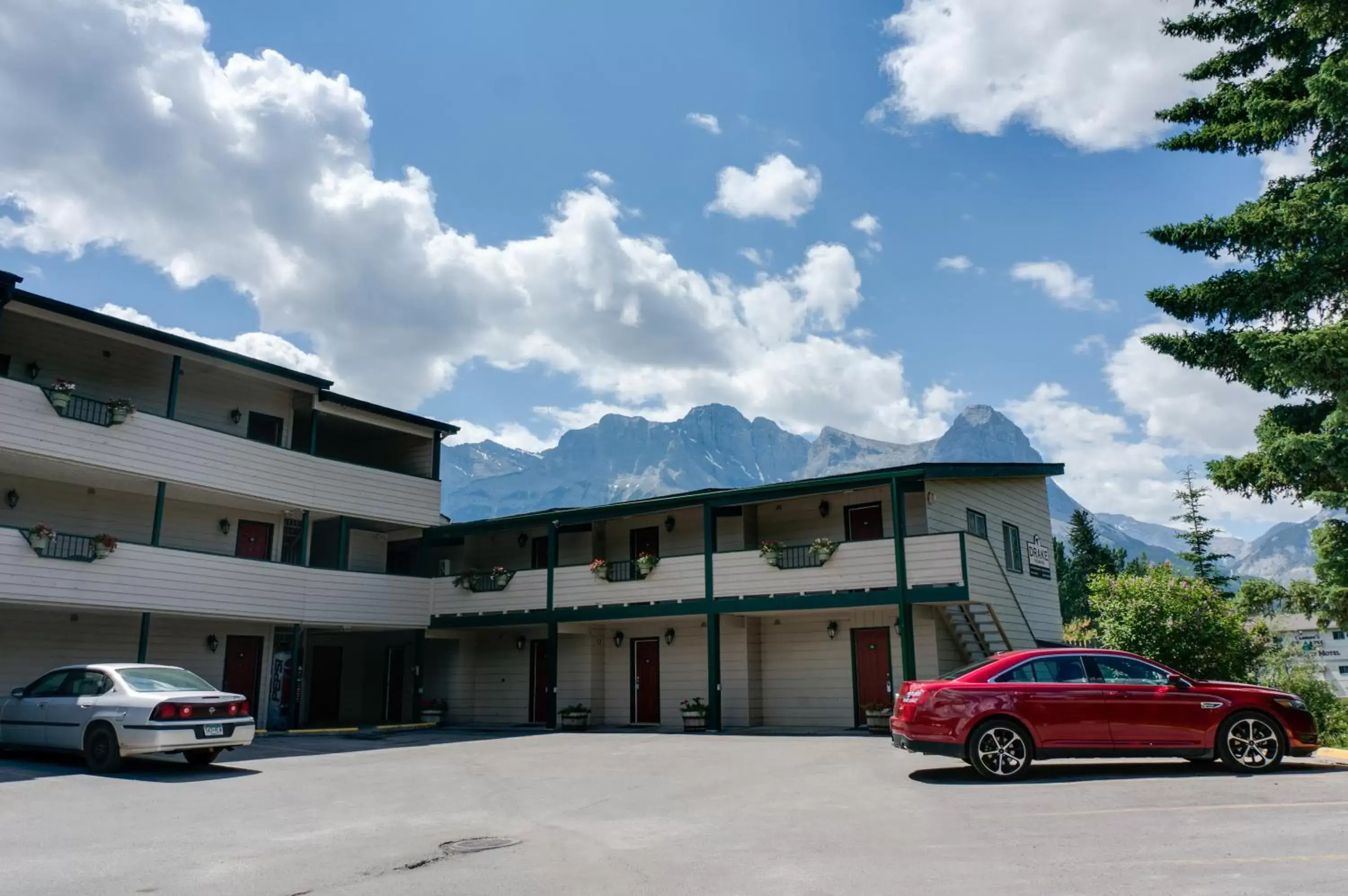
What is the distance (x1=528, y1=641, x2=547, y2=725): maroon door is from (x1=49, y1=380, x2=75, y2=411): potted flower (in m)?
13.8

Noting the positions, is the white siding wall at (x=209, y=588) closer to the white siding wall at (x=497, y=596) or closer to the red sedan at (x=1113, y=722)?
the white siding wall at (x=497, y=596)

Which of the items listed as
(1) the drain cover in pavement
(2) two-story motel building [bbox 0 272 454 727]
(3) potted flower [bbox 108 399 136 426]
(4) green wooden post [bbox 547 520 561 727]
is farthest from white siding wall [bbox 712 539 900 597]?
(1) the drain cover in pavement

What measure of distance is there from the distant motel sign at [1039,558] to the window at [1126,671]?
14246 mm

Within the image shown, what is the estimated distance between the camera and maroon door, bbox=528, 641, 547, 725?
1077 inches

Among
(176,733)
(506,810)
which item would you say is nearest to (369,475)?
(176,733)

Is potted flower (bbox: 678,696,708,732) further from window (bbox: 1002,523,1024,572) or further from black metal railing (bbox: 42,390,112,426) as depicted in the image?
black metal railing (bbox: 42,390,112,426)

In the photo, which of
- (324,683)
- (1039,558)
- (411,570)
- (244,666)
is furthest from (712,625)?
(324,683)

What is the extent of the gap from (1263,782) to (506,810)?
806 cm

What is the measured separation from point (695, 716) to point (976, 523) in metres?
8.35

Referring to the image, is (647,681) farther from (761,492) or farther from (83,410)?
(83,410)

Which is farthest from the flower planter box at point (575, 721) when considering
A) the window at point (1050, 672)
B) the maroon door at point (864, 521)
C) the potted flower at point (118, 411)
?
the window at point (1050, 672)

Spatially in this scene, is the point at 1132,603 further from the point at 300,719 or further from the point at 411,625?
the point at 300,719

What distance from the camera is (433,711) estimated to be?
26828mm

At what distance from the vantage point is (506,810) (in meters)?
10.1
